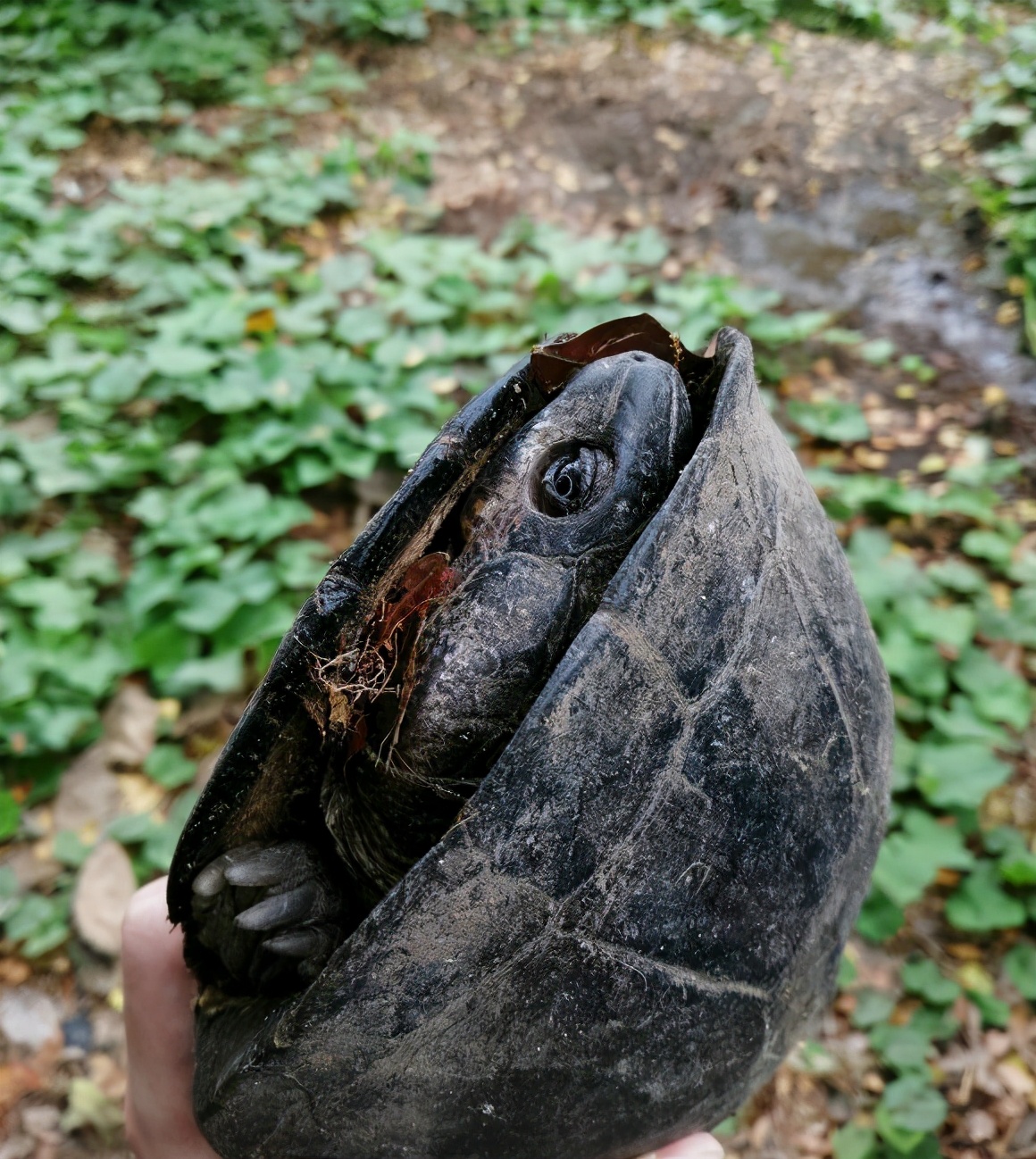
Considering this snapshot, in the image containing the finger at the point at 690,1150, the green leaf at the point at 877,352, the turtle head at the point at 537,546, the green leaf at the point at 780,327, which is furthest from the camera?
the green leaf at the point at 877,352

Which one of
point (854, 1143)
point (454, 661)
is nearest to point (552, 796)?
point (454, 661)

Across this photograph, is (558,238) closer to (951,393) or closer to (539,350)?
(951,393)

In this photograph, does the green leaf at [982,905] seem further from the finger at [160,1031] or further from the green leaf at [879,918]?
the finger at [160,1031]

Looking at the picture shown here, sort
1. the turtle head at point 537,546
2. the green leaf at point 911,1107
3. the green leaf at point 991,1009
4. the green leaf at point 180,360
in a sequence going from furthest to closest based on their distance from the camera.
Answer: the green leaf at point 180,360 → the green leaf at point 991,1009 → the green leaf at point 911,1107 → the turtle head at point 537,546

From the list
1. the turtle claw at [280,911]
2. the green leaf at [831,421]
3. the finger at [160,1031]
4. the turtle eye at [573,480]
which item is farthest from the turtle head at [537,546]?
the green leaf at [831,421]

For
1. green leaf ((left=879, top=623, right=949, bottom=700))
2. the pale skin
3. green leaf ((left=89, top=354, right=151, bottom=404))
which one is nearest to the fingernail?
the pale skin

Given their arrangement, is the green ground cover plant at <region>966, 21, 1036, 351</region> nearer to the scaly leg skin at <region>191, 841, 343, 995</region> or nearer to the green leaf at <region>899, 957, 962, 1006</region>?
the green leaf at <region>899, 957, 962, 1006</region>

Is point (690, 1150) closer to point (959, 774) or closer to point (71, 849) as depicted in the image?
point (959, 774)
